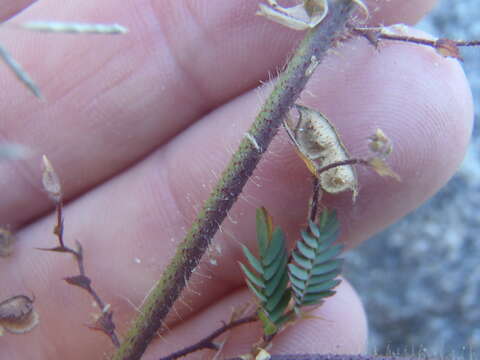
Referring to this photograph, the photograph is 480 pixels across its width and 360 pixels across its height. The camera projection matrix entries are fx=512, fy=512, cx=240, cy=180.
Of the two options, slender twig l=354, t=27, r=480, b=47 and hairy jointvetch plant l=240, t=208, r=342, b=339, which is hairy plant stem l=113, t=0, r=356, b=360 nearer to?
slender twig l=354, t=27, r=480, b=47

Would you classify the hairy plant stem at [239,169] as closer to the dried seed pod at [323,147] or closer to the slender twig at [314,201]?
the dried seed pod at [323,147]

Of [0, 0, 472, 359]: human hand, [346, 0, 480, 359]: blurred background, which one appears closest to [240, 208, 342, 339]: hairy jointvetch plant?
[0, 0, 472, 359]: human hand

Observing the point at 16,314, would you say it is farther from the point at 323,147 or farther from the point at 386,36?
the point at 386,36

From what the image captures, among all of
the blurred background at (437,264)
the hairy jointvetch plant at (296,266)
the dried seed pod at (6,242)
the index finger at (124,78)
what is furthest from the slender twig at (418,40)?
the blurred background at (437,264)

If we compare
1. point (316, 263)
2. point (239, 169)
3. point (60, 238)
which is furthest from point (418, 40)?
point (60, 238)

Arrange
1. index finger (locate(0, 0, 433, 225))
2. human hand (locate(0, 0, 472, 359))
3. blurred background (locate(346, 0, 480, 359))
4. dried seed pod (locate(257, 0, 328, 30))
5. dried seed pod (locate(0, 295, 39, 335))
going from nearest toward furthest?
dried seed pod (locate(257, 0, 328, 30))
human hand (locate(0, 0, 472, 359))
dried seed pod (locate(0, 295, 39, 335))
index finger (locate(0, 0, 433, 225))
blurred background (locate(346, 0, 480, 359))
